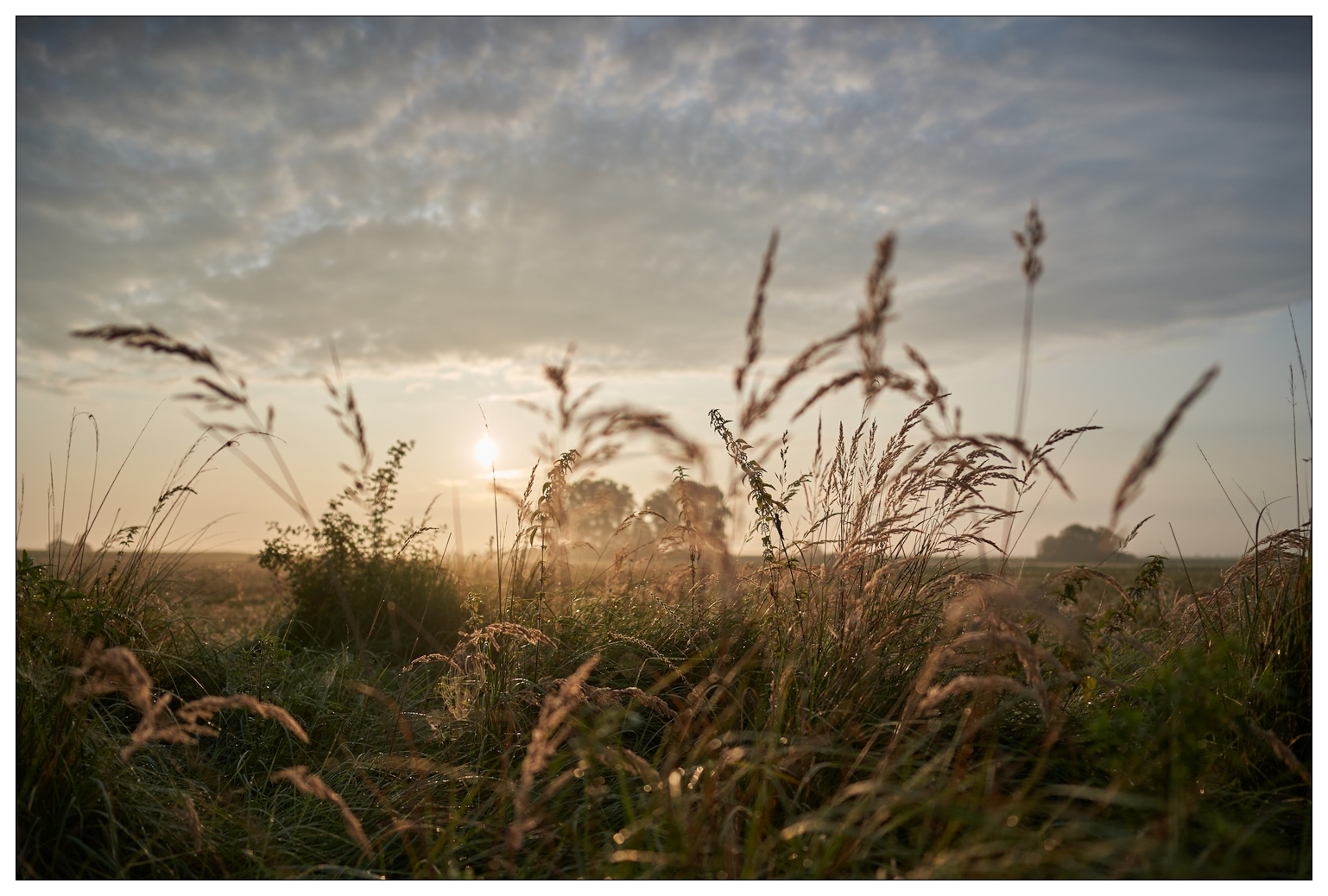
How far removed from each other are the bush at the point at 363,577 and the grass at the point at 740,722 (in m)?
1.53

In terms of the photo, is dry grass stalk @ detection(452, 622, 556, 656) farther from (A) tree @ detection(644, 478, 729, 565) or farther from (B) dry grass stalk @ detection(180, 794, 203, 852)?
(B) dry grass stalk @ detection(180, 794, 203, 852)

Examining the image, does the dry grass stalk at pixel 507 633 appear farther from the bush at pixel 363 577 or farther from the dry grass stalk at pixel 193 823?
the bush at pixel 363 577

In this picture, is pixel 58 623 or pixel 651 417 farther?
pixel 58 623

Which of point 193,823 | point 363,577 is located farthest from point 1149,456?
point 363,577

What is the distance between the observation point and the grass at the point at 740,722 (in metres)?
1.72

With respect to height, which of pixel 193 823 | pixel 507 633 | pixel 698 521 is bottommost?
pixel 193 823

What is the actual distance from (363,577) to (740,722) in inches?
153

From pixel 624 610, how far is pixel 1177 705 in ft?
7.25

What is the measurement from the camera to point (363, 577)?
212 inches

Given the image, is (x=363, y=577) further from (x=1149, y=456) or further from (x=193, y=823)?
(x=1149, y=456)

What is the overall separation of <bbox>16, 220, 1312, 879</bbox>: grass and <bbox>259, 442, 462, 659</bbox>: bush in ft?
5.02
